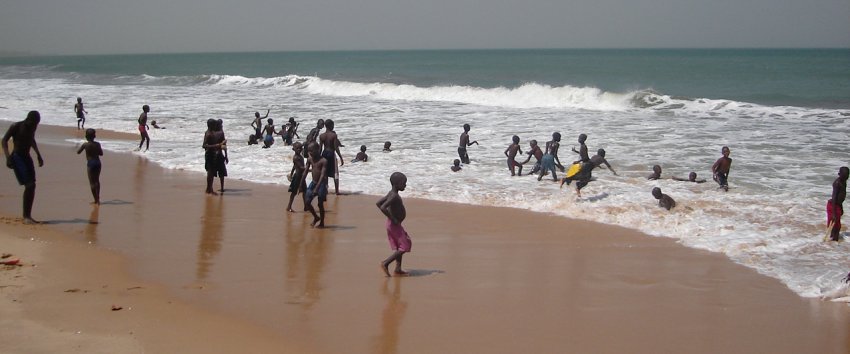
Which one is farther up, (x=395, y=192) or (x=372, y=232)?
(x=395, y=192)

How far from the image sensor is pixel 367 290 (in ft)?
25.4

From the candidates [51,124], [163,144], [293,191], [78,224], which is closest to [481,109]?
[163,144]

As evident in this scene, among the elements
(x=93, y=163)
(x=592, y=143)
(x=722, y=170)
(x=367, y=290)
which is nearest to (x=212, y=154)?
(x=93, y=163)

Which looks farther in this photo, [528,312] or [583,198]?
[583,198]

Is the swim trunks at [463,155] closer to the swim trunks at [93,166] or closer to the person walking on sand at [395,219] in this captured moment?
the swim trunks at [93,166]

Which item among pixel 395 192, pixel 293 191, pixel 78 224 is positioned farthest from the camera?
pixel 293 191

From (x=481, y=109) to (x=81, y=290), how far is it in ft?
78.5

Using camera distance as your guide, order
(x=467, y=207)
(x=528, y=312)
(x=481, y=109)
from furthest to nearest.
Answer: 1. (x=481, y=109)
2. (x=467, y=207)
3. (x=528, y=312)

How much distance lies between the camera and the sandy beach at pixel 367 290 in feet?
20.9

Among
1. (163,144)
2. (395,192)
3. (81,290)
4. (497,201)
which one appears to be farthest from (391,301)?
(163,144)

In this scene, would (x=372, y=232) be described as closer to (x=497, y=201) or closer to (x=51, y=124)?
(x=497, y=201)

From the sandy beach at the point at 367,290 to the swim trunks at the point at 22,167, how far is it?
24.8 inches

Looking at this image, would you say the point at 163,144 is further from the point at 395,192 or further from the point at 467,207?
the point at 395,192

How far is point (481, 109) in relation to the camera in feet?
99.3
